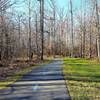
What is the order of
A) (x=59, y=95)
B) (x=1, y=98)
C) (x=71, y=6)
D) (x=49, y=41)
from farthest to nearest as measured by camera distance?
(x=49, y=41) < (x=71, y=6) < (x=59, y=95) < (x=1, y=98)

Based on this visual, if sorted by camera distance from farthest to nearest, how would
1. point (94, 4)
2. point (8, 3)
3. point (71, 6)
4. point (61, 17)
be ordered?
1. point (61, 17)
2. point (71, 6)
3. point (94, 4)
4. point (8, 3)

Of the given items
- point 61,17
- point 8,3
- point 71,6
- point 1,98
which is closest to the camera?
point 1,98

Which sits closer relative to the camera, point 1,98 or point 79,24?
point 1,98

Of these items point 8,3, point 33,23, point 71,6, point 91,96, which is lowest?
point 91,96

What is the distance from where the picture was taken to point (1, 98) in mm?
11734

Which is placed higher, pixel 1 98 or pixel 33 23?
pixel 33 23

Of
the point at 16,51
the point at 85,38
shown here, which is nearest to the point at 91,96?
the point at 16,51

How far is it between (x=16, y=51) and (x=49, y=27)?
34.2 metres

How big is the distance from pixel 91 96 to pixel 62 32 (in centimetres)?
9684

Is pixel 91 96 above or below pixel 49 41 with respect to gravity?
below

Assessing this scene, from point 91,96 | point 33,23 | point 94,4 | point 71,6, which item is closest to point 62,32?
point 71,6

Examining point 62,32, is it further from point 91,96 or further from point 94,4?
point 91,96

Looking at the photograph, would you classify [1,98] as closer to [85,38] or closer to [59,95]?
[59,95]

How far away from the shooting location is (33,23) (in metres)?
73.9
